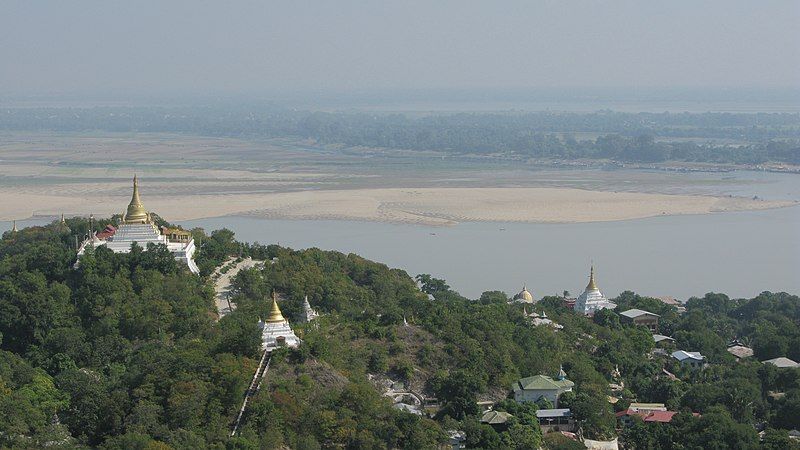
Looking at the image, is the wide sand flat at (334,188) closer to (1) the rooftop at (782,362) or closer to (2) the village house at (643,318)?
(2) the village house at (643,318)

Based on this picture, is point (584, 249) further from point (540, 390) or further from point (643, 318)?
point (540, 390)

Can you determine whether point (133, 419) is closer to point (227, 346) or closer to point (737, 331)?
point (227, 346)

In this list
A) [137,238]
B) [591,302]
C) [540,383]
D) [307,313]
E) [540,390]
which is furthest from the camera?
[591,302]

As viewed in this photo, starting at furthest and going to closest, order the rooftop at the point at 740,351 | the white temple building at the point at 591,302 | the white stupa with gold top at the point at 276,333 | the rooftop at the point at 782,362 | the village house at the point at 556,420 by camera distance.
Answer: the white temple building at the point at 591,302
the rooftop at the point at 740,351
the rooftop at the point at 782,362
the white stupa with gold top at the point at 276,333
the village house at the point at 556,420

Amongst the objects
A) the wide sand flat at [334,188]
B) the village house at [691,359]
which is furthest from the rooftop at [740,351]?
the wide sand flat at [334,188]

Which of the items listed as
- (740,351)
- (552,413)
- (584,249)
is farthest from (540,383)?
(584,249)

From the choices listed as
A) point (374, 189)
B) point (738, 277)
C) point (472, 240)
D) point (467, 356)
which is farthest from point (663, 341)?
point (374, 189)
